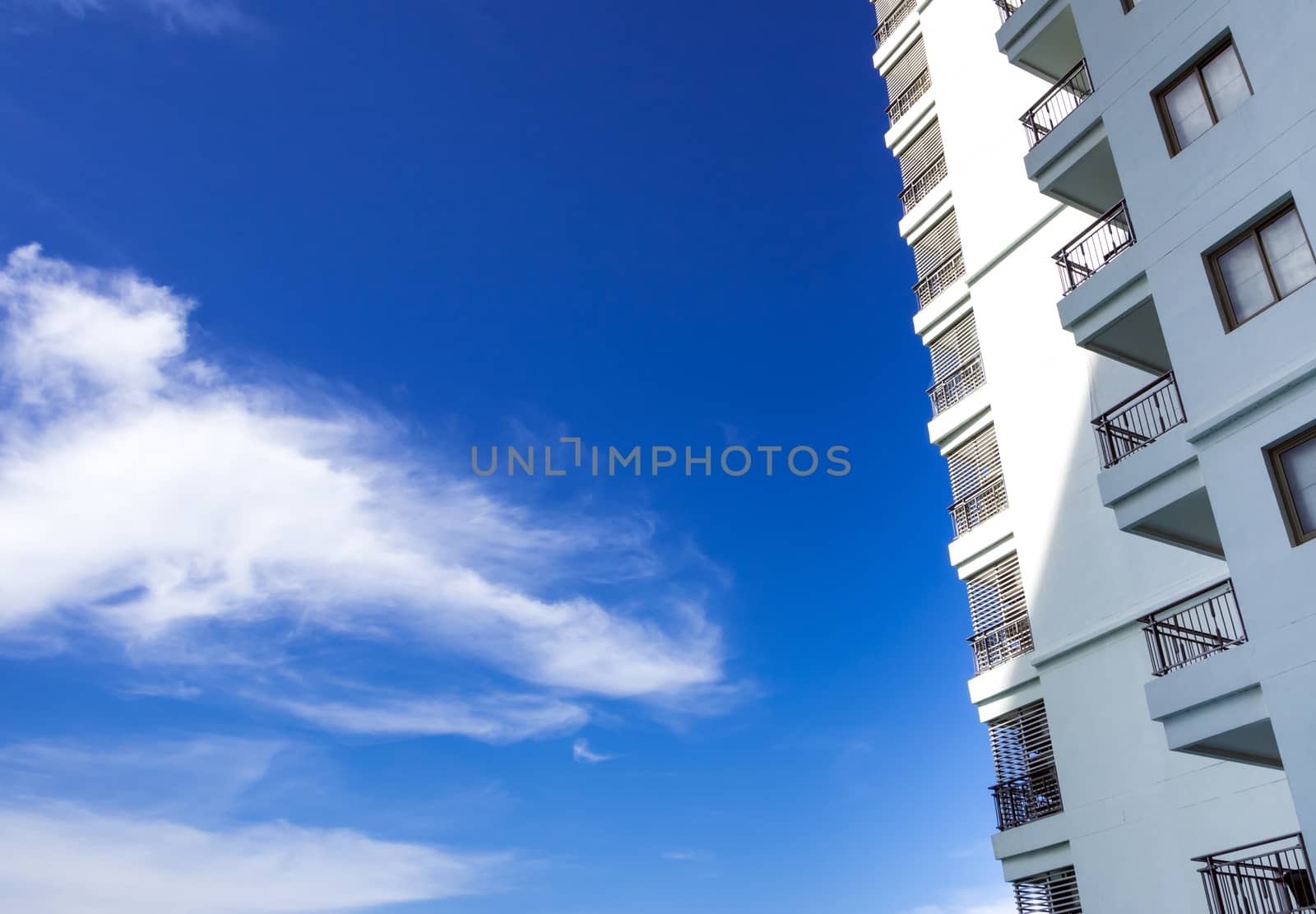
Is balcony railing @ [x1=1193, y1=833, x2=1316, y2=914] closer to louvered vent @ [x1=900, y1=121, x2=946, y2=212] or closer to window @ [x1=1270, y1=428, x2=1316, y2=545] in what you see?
window @ [x1=1270, y1=428, x2=1316, y2=545]

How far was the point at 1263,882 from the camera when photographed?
1373 cm

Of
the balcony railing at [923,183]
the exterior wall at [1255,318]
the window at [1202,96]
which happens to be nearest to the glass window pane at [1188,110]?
the window at [1202,96]

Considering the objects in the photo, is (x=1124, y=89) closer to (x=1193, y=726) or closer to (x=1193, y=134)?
(x=1193, y=134)

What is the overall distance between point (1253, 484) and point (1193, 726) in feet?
10.0

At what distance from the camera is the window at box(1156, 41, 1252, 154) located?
14133mm

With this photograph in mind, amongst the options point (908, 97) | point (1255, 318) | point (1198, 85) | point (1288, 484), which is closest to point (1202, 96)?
point (1198, 85)

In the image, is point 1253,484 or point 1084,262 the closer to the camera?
point 1253,484

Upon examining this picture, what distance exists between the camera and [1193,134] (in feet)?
47.8

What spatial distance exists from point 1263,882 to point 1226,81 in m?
10.8

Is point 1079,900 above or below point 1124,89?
below

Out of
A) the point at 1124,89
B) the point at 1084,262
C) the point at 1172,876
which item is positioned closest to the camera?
the point at 1124,89

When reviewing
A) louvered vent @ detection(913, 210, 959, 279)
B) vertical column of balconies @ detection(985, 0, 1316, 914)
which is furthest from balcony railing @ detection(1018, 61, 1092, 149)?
louvered vent @ detection(913, 210, 959, 279)


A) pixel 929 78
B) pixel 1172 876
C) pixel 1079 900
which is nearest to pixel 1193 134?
pixel 1172 876

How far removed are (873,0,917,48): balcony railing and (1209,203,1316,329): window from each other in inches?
826
